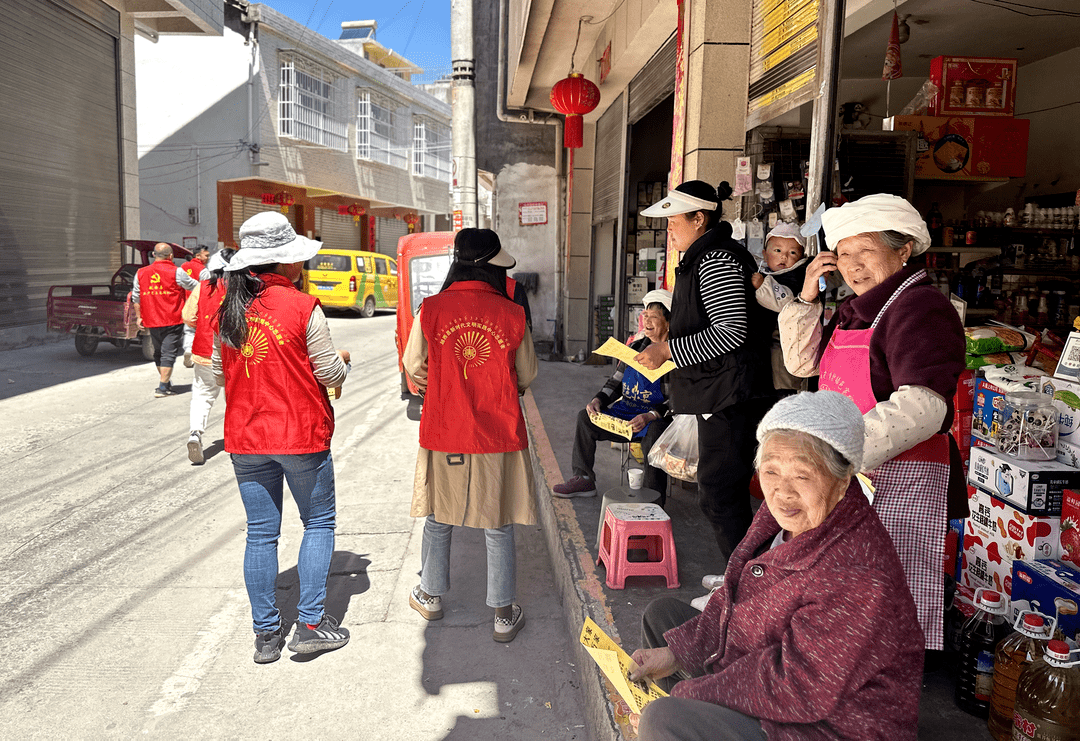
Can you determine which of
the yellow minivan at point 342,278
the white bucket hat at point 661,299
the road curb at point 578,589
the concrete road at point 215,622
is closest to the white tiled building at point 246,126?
the yellow minivan at point 342,278

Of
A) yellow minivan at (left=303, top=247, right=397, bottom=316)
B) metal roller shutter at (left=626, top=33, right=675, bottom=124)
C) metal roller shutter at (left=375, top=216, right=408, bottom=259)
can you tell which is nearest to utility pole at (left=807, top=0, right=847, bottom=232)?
metal roller shutter at (left=626, top=33, right=675, bottom=124)

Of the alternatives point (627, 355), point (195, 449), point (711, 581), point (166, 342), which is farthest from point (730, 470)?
point (166, 342)

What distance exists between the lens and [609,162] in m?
10.5

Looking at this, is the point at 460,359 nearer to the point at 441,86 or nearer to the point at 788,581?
the point at 788,581

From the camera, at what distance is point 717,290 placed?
322 centimetres

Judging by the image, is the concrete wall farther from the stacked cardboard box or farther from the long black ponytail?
the stacked cardboard box

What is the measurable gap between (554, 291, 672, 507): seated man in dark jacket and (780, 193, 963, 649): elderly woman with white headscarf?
214 cm

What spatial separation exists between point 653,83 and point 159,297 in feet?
20.4

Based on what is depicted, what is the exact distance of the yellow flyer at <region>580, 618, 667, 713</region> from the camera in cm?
206

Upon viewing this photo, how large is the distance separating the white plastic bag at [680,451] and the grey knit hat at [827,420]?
2.15 meters

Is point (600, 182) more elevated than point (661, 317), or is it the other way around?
point (600, 182)

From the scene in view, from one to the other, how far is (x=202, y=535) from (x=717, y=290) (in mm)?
3761

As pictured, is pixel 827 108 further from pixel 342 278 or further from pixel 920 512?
pixel 342 278

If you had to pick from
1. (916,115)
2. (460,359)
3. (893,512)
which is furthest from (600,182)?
(893,512)
